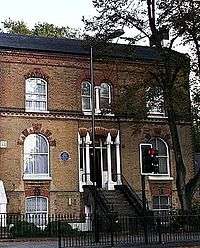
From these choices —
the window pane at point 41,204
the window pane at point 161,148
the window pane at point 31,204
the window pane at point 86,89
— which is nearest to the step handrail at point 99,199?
the window pane at point 41,204

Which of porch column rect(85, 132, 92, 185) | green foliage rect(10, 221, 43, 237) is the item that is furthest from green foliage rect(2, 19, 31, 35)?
green foliage rect(10, 221, 43, 237)

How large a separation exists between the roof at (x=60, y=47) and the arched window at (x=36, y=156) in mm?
5571

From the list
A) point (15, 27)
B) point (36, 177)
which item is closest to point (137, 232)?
point (36, 177)

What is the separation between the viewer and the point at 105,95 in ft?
123

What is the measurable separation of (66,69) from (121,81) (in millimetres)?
3950

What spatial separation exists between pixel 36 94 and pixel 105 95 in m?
4.86

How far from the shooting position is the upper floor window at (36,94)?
34.9m

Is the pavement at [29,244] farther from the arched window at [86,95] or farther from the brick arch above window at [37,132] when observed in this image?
the arched window at [86,95]

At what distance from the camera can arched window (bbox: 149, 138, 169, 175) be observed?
3797 cm

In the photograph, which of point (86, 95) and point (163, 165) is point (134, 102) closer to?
point (86, 95)

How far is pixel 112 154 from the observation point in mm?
37094

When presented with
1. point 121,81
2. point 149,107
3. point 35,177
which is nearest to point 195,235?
point 149,107

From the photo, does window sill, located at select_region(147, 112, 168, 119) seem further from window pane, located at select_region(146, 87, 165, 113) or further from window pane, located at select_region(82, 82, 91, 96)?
window pane, located at select_region(146, 87, 165, 113)

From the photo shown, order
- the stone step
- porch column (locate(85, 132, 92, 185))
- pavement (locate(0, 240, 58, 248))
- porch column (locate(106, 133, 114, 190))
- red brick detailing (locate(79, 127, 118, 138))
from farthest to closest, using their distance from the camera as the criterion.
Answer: red brick detailing (locate(79, 127, 118, 138)) < porch column (locate(106, 133, 114, 190)) < porch column (locate(85, 132, 92, 185)) < the stone step < pavement (locate(0, 240, 58, 248))
